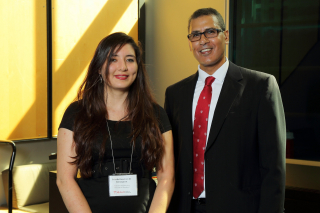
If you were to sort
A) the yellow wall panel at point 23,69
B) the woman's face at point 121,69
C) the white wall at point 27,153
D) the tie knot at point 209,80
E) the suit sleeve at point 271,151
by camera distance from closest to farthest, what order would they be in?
the suit sleeve at point 271,151 → the woman's face at point 121,69 → the tie knot at point 209,80 → the white wall at point 27,153 → the yellow wall panel at point 23,69

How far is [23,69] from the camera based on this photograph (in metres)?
3.41

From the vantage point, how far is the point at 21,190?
3.34m

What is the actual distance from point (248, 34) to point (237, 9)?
310 millimetres

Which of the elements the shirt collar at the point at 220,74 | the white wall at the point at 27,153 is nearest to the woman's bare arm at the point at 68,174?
the shirt collar at the point at 220,74

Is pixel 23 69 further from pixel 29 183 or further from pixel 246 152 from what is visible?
pixel 246 152

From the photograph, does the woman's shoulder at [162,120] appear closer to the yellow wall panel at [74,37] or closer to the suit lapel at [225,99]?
the suit lapel at [225,99]

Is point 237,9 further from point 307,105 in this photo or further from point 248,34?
point 307,105

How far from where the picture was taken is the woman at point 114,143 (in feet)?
5.59

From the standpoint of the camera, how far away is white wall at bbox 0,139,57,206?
3182mm

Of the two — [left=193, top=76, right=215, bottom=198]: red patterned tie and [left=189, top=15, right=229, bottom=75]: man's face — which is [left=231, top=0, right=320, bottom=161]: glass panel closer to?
[left=189, top=15, right=229, bottom=75]: man's face

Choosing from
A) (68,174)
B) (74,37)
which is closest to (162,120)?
(68,174)

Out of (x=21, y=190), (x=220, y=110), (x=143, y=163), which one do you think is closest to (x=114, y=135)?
(x=143, y=163)

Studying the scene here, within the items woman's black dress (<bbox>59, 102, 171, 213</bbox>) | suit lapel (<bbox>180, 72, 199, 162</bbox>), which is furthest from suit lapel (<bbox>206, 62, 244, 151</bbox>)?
woman's black dress (<bbox>59, 102, 171, 213</bbox>)

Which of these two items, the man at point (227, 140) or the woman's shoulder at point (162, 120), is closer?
the man at point (227, 140)
